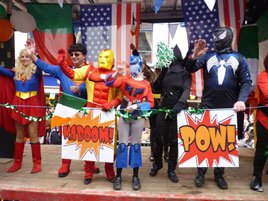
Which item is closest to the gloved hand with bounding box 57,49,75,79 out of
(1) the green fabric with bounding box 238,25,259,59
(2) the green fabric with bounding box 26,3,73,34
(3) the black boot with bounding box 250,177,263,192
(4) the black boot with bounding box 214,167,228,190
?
(2) the green fabric with bounding box 26,3,73,34

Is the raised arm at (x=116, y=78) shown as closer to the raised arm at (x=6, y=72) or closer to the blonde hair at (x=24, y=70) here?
the blonde hair at (x=24, y=70)

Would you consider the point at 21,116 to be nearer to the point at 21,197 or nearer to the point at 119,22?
the point at 21,197

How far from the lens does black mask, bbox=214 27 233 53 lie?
10.6 feet

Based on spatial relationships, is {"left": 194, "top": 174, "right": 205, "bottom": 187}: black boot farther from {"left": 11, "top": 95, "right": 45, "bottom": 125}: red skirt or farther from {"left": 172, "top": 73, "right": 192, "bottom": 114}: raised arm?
{"left": 11, "top": 95, "right": 45, "bottom": 125}: red skirt

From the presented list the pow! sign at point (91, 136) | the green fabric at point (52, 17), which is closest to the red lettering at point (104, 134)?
the pow! sign at point (91, 136)

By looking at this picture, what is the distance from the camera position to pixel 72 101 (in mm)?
3371

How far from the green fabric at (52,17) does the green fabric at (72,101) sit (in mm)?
2284

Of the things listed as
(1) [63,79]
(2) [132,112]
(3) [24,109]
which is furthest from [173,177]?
(3) [24,109]

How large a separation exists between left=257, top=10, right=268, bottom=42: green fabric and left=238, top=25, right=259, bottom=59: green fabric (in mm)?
93

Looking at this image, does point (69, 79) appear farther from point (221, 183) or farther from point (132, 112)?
point (221, 183)

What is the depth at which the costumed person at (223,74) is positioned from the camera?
3213mm

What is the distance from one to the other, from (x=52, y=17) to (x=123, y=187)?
365 centimetres

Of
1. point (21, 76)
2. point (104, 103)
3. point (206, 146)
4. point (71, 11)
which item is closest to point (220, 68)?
point (206, 146)

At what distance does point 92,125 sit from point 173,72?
4.55ft
